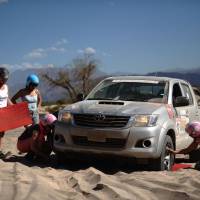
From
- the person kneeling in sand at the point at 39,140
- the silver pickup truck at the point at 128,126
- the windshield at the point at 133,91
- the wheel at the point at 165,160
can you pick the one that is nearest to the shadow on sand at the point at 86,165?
the person kneeling in sand at the point at 39,140

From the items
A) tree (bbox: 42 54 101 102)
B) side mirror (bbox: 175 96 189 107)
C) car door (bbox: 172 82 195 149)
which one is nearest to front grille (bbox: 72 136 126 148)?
car door (bbox: 172 82 195 149)

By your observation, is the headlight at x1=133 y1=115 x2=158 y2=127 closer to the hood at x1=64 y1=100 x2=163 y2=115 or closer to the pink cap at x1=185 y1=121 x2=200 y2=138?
the hood at x1=64 y1=100 x2=163 y2=115

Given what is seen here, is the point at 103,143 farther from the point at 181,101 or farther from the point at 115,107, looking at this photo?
the point at 181,101

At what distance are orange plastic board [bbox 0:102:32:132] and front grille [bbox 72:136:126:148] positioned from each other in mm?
2485

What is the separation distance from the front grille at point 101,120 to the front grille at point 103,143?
0.76 feet

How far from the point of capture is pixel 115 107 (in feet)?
29.3

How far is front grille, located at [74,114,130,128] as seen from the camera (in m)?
8.62

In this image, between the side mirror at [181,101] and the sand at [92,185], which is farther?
the side mirror at [181,101]

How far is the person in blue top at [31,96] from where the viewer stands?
440 inches

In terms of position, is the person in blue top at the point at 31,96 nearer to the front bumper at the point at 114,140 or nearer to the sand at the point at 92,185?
the front bumper at the point at 114,140

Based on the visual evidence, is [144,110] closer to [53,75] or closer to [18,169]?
[18,169]

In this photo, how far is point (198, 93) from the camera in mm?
16547

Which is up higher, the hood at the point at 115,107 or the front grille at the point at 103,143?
the hood at the point at 115,107

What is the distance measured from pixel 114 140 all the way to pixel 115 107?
617 mm
